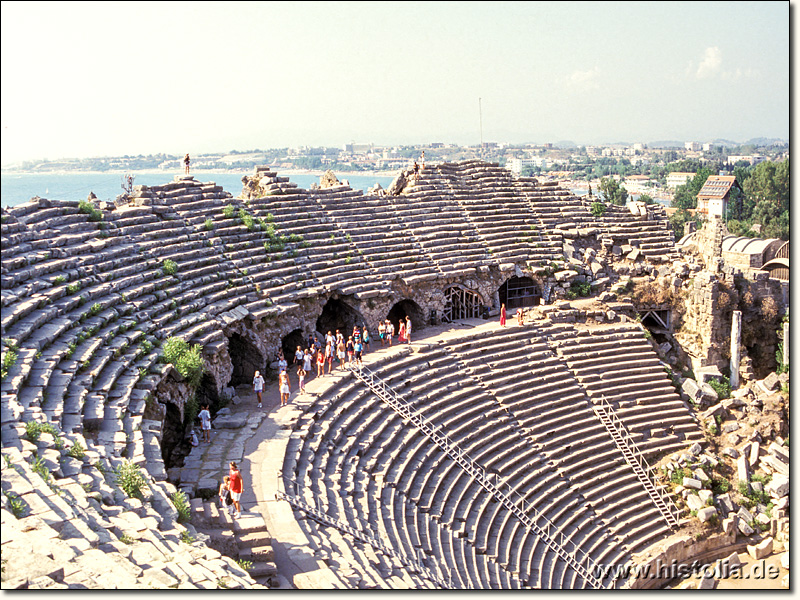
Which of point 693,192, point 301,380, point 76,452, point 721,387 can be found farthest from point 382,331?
point 693,192

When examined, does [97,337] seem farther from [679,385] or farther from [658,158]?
[658,158]

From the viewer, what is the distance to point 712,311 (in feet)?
94.9

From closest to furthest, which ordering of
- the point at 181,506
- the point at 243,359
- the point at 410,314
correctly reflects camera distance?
1. the point at 181,506
2. the point at 243,359
3. the point at 410,314

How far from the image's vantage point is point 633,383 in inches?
1037

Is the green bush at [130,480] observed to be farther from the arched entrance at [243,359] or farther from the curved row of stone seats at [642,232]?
the curved row of stone seats at [642,232]

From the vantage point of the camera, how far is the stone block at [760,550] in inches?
861

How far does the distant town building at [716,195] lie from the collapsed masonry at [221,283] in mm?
24898

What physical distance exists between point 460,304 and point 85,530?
2009cm

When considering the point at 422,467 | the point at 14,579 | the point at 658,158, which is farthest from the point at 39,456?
the point at 658,158

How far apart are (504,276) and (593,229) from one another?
5353 mm

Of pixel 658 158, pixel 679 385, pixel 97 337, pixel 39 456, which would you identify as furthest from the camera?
pixel 658 158

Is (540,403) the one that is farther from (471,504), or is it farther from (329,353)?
(329,353)

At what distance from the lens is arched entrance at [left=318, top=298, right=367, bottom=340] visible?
26641mm

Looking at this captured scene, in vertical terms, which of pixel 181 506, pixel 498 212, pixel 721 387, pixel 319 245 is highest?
pixel 498 212
